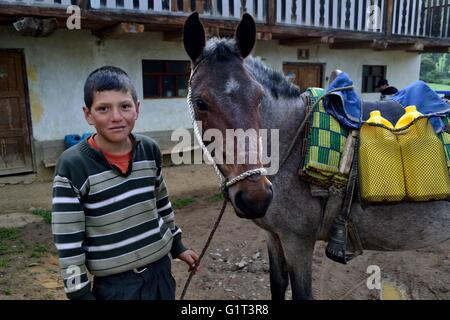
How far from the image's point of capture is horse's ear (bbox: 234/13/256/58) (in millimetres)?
1904

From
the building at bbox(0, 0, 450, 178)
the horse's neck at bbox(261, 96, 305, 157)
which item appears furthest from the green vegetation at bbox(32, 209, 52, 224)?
the horse's neck at bbox(261, 96, 305, 157)

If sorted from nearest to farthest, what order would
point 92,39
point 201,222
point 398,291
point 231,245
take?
point 398,291 < point 231,245 < point 201,222 < point 92,39

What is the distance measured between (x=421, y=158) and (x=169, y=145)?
250 inches

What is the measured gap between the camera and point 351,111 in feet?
7.49

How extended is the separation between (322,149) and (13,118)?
6.22 metres

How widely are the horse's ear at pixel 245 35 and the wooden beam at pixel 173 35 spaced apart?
5442mm

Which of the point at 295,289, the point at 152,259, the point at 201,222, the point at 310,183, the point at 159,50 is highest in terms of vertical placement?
the point at 159,50

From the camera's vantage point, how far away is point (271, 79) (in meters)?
2.27

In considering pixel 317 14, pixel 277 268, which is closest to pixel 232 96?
pixel 277 268

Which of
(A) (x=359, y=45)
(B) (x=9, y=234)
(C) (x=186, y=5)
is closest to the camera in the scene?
(B) (x=9, y=234)

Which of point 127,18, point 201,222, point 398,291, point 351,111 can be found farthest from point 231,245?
point 127,18

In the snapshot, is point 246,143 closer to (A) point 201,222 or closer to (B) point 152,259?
(B) point 152,259

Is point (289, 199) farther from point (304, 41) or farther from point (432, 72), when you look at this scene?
point (432, 72)

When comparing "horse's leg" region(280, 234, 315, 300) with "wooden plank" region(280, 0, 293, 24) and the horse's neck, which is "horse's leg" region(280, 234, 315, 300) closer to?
the horse's neck
